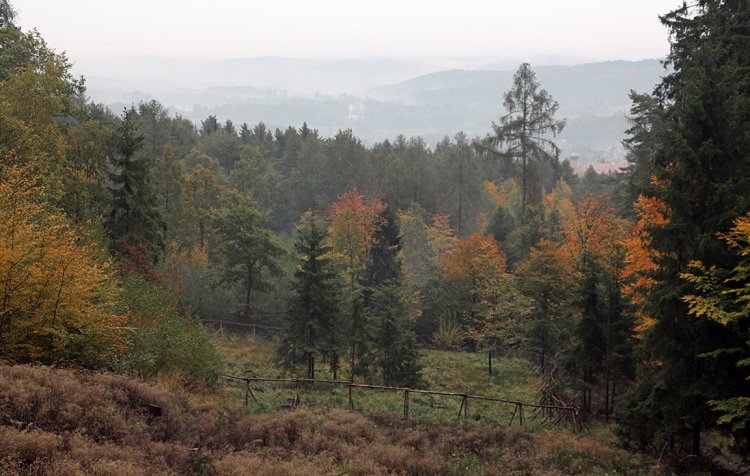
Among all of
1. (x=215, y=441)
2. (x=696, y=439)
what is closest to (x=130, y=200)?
(x=215, y=441)

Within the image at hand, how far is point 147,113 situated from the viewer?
6253 cm

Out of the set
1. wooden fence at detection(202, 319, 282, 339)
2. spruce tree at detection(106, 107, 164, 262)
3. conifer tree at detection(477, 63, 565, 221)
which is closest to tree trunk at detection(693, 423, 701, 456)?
spruce tree at detection(106, 107, 164, 262)

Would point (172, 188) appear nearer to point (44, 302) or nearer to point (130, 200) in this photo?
point (130, 200)

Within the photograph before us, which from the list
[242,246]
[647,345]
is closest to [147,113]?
[242,246]

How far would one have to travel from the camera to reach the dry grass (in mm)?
9016

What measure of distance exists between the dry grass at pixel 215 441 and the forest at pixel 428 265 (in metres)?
2.22

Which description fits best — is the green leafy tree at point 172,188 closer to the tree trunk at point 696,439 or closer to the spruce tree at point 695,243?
the spruce tree at point 695,243

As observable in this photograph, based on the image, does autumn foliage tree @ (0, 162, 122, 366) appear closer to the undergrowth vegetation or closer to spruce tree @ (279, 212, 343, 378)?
the undergrowth vegetation

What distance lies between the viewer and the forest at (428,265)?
45.0 feet

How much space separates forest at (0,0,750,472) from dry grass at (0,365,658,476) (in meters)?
2.22

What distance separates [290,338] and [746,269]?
1867cm

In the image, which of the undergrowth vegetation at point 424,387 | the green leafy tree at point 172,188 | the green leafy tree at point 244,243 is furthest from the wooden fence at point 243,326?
the green leafy tree at point 172,188

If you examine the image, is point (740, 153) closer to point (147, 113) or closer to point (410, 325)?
point (410, 325)

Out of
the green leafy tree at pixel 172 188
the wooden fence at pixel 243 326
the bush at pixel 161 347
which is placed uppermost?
the green leafy tree at pixel 172 188
